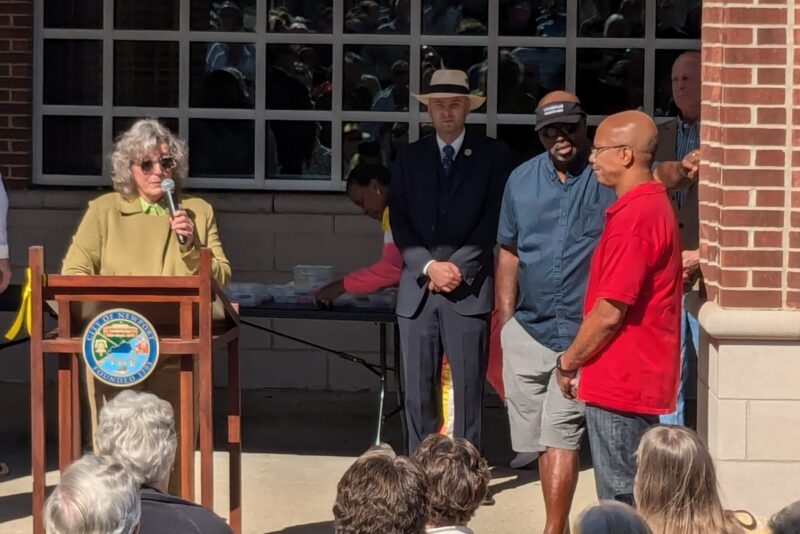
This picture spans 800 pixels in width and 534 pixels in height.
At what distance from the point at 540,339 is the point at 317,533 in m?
1.29

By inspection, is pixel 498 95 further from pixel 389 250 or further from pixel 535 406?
pixel 535 406

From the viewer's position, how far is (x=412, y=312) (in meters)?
7.07

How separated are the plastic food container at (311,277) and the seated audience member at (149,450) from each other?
9.97 ft

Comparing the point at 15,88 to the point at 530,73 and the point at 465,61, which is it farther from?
the point at 530,73

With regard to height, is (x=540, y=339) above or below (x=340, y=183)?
below

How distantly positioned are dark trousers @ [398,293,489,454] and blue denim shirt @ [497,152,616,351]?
0.59m

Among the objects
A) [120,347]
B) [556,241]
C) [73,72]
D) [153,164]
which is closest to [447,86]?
[556,241]

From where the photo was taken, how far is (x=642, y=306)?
18.5ft

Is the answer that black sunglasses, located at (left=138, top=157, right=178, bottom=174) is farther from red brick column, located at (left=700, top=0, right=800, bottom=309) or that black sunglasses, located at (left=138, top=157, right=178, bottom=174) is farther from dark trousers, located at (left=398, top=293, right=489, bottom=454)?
red brick column, located at (left=700, top=0, right=800, bottom=309)

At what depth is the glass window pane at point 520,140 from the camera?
9406mm

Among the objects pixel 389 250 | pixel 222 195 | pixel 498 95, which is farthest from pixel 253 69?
pixel 389 250

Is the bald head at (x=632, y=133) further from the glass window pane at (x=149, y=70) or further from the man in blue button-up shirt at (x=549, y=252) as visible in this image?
the glass window pane at (x=149, y=70)

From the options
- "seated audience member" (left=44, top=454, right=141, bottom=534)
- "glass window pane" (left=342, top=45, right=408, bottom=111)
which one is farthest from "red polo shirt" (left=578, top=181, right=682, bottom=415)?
"glass window pane" (left=342, top=45, right=408, bottom=111)

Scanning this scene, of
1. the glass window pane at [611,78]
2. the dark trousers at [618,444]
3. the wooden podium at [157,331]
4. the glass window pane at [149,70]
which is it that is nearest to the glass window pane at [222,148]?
the glass window pane at [149,70]
